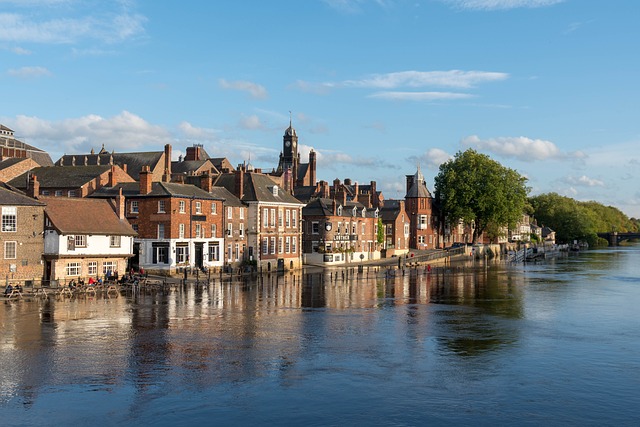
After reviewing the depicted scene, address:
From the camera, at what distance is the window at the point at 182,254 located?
7125 centimetres

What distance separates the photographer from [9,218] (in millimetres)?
56156

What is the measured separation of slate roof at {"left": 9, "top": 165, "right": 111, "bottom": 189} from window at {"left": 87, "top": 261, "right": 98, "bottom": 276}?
18128 millimetres

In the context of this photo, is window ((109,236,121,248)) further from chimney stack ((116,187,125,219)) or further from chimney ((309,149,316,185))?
chimney ((309,149,316,185))

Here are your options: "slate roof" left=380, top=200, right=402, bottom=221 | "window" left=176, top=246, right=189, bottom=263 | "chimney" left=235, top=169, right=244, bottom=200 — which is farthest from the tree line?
"window" left=176, top=246, right=189, bottom=263

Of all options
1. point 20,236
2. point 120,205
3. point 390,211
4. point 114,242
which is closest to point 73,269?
point 114,242

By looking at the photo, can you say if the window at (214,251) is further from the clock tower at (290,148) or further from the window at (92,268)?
the clock tower at (290,148)

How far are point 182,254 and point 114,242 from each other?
Result: 31.7 feet

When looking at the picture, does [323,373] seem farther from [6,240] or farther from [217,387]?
[6,240]

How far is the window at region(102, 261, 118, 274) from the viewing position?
205ft

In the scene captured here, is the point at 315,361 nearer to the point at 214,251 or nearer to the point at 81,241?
the point at 81,241

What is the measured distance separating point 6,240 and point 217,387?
35.8 meters

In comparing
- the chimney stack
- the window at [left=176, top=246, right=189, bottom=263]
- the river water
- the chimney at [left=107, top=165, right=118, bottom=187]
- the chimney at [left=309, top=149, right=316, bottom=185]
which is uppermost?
the chimney at [left=309, top=149, right=316, bottom=185]

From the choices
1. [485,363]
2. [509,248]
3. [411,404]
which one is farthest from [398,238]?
[411,404]

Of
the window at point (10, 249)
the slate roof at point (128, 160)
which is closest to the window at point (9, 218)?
the window at point (10, 249)
